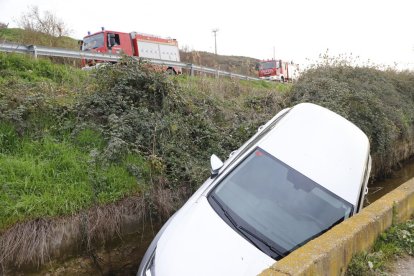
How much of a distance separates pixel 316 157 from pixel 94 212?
278 cm

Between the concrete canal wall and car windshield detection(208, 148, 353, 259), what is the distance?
0.22 m

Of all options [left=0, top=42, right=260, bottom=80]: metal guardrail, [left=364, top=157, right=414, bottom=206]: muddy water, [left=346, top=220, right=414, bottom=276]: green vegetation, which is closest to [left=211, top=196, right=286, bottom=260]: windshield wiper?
[left=346, top=220, right=414, bottom=276]: green vegetation

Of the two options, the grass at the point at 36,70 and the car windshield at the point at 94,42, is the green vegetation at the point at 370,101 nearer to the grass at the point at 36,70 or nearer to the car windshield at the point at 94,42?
the grass at the point at 36,70

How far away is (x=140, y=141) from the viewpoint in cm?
589

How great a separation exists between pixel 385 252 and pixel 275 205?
115cm

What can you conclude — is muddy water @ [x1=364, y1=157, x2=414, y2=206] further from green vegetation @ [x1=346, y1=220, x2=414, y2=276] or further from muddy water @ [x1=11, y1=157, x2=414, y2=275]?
muddy water @ [x1=11, y1=157, x2=414, y2=275]

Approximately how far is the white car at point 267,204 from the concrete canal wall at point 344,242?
0.20 meters

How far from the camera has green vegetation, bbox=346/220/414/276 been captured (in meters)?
3.14

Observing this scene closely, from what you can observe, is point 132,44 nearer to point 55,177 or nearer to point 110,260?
point 55,177

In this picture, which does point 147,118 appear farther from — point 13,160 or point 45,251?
point 45,251

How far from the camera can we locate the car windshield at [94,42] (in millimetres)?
17641

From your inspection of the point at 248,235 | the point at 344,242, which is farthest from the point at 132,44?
the point at 344,242

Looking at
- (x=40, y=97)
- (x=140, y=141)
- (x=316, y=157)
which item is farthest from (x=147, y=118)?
(x=316, y=157)

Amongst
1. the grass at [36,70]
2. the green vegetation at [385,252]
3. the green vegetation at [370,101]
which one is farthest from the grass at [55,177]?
the green vegetation at [370,101]
